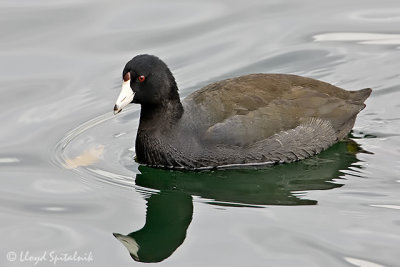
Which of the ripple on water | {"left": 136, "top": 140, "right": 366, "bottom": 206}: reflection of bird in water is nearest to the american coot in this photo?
{"left": 136, "top": 140, "right": 366, "bottom": 206}: reflection of bird in water

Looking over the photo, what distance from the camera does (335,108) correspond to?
10.3 metres

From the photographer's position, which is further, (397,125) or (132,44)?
(132,44)

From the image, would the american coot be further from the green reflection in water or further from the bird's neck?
the green reflection in water

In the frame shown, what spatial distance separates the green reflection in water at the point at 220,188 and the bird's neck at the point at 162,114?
1.42 ft

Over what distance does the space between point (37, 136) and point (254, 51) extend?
3160 millimetres

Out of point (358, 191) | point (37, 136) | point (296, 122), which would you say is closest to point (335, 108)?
point (296, 122)

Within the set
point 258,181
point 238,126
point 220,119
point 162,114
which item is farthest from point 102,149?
point 258,181

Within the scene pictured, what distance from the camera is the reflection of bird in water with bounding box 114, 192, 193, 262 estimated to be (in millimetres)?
8211

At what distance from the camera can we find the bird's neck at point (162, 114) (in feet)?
32.2

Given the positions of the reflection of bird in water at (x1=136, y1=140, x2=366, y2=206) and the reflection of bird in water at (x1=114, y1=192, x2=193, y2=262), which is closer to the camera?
the reflection of bird in water at (x1=114, y1=192, x2=193, y2=262)

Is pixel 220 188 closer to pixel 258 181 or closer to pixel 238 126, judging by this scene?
pixel 258 181

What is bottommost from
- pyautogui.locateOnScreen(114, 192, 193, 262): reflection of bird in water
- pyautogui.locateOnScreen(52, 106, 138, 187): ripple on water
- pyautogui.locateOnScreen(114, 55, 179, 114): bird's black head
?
pyautogui.locateOnScreen(114, 192, 193, 262): reflection of bird in water

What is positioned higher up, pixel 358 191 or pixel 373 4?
pixel 373 4

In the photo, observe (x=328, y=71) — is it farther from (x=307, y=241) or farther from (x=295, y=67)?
(x=307, y=241)
